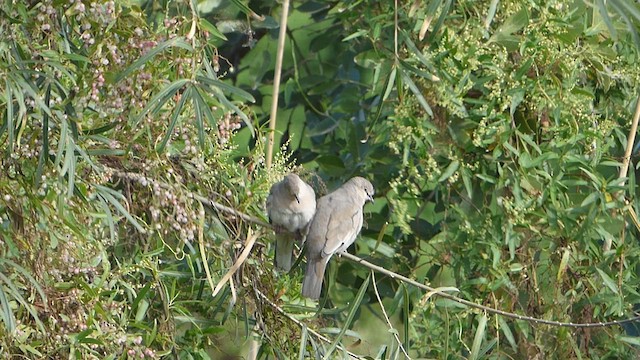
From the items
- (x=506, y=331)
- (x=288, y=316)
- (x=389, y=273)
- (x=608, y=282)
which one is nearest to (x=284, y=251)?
(x=288, y=316)

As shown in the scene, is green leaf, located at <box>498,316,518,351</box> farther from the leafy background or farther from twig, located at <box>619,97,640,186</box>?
twig, located at <box>619,97,640,186</box>

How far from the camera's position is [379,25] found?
10.3 ft

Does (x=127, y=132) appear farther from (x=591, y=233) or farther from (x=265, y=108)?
(x=265, y=108)

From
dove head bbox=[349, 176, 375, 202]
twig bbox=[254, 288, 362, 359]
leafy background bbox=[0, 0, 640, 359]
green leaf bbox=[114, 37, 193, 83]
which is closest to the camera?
green leaf bbox=[114, 37, 193, 83]

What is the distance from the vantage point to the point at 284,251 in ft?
8.86

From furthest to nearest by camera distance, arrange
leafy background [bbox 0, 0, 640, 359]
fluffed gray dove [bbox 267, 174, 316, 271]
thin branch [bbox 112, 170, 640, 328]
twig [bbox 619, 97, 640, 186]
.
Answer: twig [bbox 619, 97, 640, 186] < fluffed gray dove [bbox 267, 174, 316, 271] < thin branch [bbox 112, 170, 640, 328] < leafy background [bbox 0, 0, 640, 359]

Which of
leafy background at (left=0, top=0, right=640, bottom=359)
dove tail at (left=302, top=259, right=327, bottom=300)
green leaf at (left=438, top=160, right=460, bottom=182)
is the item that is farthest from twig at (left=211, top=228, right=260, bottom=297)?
green leaf at (left=438, top=160, right=460, bottom=182)

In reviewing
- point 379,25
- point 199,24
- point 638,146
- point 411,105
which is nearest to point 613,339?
point 638,146

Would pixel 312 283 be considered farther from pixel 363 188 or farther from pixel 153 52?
pixel 153 52

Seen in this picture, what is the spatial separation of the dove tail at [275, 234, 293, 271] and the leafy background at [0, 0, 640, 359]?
0.11 feet

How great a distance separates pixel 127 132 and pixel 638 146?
174cm

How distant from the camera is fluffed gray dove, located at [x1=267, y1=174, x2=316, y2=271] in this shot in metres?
2.65

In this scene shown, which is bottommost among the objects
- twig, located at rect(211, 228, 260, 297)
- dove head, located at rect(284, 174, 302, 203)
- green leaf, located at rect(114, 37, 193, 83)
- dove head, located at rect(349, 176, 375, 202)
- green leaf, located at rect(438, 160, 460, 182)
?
green leaf, located at rect(438, 160, 460, 182)

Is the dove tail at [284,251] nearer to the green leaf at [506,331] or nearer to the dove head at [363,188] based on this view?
the dove head at [363,188]
